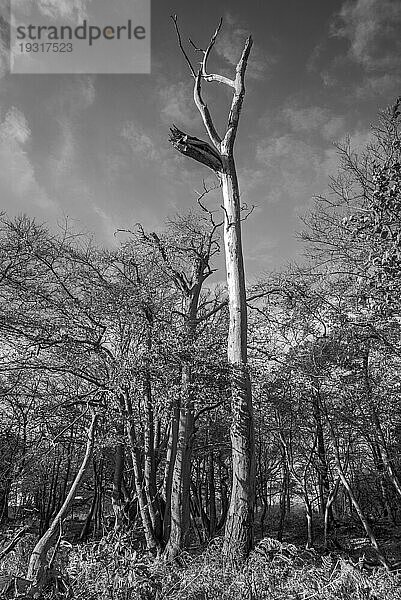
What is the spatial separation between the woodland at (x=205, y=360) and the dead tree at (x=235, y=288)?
3 centimetres

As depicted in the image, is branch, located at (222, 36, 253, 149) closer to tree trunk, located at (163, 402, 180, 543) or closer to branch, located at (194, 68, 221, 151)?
branch, located at (194, 68, 221, 151)

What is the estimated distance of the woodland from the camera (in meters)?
5.55

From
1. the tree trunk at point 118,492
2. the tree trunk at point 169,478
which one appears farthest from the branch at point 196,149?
the tree trunk at point 118,492

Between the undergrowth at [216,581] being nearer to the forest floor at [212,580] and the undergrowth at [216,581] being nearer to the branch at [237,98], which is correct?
the forest floor at [212,580]

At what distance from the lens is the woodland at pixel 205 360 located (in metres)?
5.55

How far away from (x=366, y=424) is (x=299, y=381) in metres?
1.65

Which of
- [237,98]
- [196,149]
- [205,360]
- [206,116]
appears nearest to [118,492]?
[205,360]

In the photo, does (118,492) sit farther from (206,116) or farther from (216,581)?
(206,116)

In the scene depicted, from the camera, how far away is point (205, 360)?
7445 mm

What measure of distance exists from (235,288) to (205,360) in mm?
1446

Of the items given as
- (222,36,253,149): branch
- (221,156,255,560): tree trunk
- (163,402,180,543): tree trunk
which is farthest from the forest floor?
(222,36,253,149): branch

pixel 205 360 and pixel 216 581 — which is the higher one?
pixel 205 360

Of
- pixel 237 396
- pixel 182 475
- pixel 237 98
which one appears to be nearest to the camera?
pixel 237 396

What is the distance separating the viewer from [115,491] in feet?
37.3
